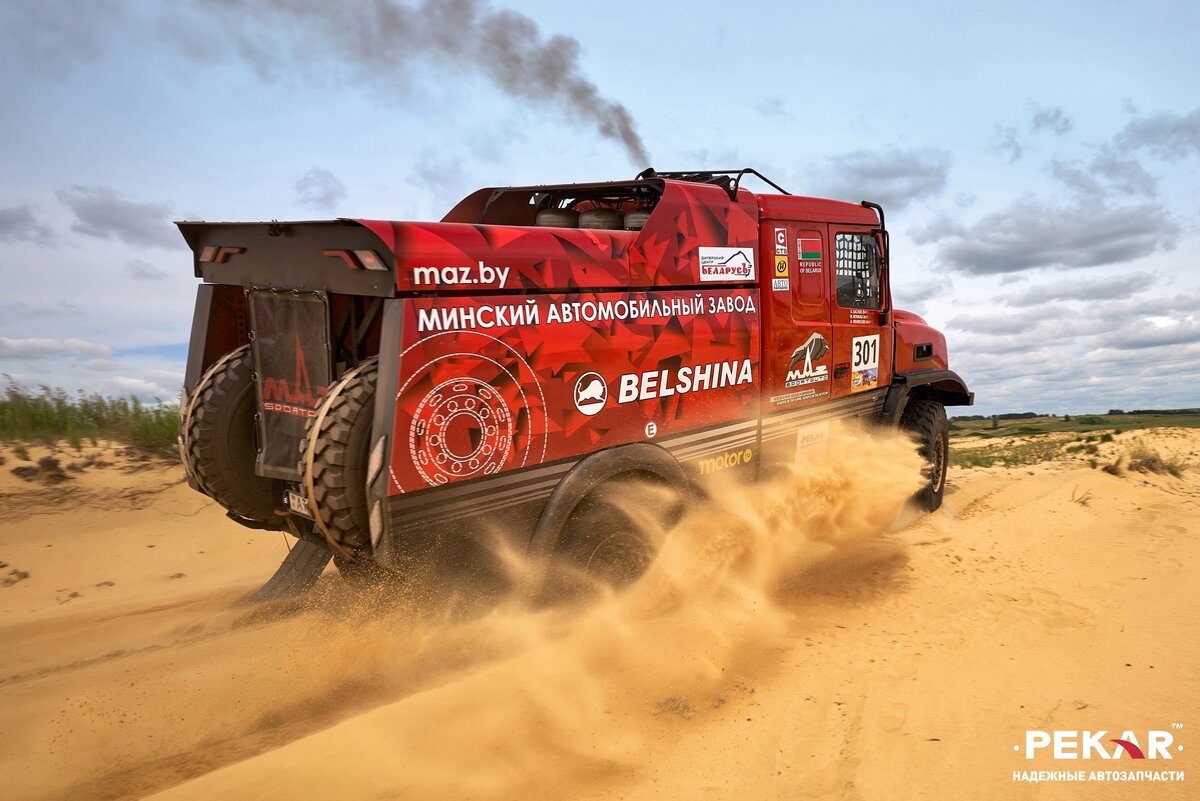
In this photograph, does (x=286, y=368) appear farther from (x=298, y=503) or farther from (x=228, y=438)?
(x=298, y=503)

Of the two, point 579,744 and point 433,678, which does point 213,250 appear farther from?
point 579,744

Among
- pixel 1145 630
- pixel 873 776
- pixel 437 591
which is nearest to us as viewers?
pixel 873 776

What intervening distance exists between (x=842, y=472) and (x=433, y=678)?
3.92 m

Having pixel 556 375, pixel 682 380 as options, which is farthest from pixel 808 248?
pixel 556 375

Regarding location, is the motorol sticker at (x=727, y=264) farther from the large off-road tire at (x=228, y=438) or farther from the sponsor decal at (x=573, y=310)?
the large off-road tire at (x=228, y=438)

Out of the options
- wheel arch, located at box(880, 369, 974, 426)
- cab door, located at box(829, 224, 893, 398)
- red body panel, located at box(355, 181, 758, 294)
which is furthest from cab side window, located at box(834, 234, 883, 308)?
red body panel, located at box(355, 181, 758, 294)

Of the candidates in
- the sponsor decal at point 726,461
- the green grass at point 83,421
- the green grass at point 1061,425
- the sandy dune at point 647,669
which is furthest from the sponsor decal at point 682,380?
the green grass at point 1061,425

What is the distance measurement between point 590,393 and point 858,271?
132 inches

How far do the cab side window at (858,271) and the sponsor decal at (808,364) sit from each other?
494 millimetres

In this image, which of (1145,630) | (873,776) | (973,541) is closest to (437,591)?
(873,776)

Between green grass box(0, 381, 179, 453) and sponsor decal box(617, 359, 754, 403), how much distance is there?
625 centimetres

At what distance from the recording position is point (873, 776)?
381 cm

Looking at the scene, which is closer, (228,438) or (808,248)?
(228,438)

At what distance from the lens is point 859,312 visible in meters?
6.96
